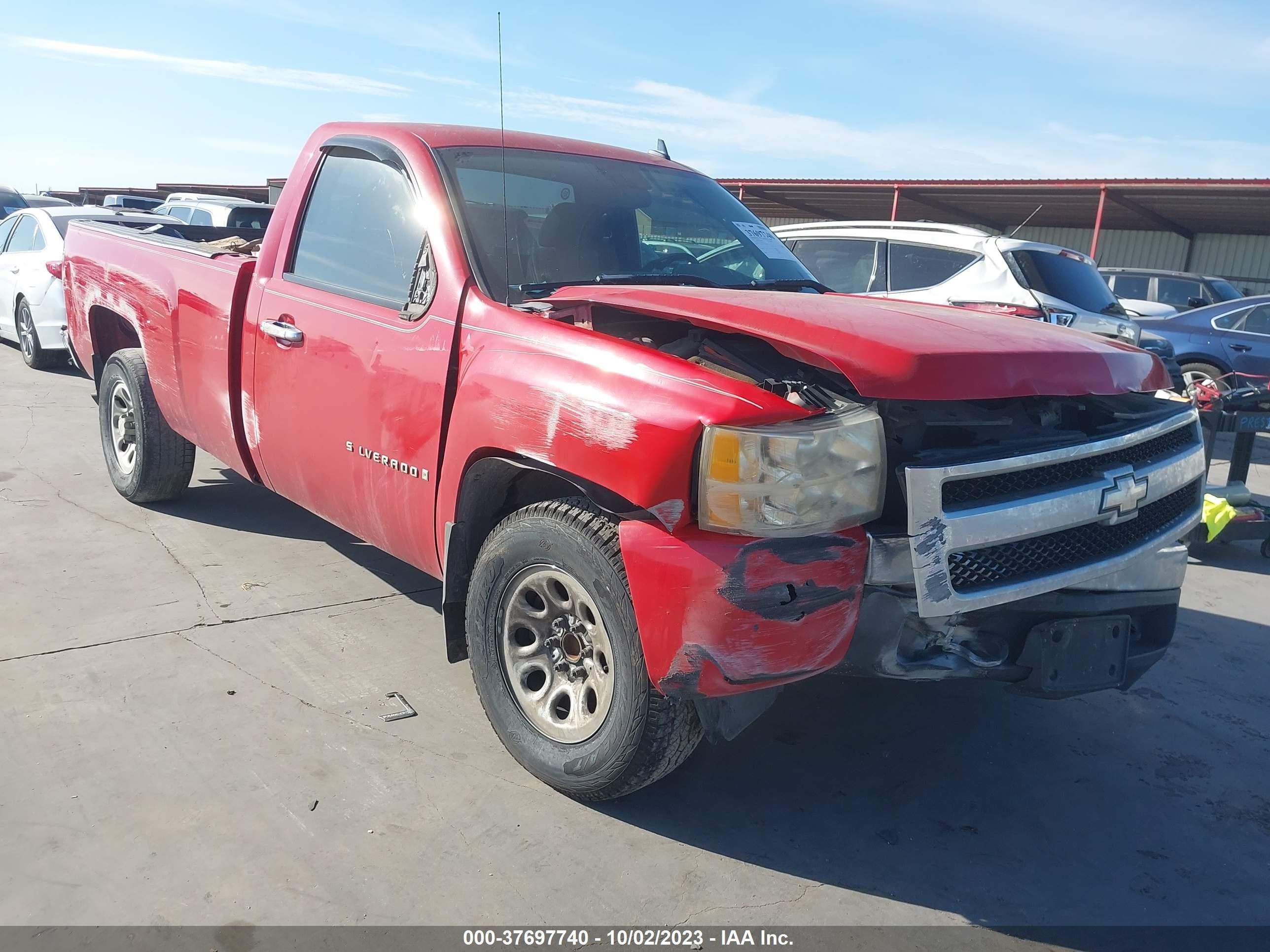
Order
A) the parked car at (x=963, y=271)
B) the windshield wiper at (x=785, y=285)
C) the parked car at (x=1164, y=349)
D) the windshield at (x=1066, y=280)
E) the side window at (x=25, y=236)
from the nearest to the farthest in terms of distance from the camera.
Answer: the windshield wiper at (x=785, y=285) < the parked car at (x=963, y=271) < the windshield at (x=1066, y=280) < the side window at (x=25, y=236) < the parked car at (x=1164, y=349)

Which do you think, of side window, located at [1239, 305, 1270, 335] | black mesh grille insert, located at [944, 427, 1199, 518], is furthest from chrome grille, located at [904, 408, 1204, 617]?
side window, located at [1239, 305, 1270, 335]

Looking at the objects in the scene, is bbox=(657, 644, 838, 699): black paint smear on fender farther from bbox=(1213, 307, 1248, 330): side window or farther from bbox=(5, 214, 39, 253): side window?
bbox=(1213, 307, 1248, 330): side window

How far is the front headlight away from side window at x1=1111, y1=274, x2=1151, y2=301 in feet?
48.3

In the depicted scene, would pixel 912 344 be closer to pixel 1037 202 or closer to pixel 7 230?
pixel 7 230

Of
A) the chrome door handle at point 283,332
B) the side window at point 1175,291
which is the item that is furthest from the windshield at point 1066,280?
the side window at point 1175,291

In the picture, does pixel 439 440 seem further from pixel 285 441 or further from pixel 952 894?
pixel 952 894

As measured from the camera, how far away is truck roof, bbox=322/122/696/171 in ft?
11.6

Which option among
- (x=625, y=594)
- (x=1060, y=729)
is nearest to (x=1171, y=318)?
(x=1060, y=729)

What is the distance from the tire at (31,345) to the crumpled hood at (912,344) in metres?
8.86

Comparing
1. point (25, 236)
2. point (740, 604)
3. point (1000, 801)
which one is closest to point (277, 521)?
point (740, 604)

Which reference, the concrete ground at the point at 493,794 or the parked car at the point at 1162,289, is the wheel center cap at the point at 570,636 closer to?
the concrete ground at the point at 493,794

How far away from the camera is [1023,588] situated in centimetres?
252

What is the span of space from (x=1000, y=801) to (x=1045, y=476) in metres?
1.07

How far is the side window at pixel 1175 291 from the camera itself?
14.6 m
